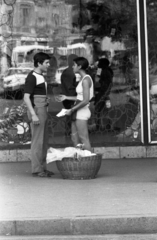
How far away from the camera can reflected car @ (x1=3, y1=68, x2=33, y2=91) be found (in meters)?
13.1

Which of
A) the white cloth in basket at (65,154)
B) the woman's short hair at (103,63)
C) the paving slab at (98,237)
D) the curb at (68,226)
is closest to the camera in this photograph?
the paving slab at (98,237)

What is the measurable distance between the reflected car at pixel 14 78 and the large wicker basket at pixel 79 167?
3.17 meters

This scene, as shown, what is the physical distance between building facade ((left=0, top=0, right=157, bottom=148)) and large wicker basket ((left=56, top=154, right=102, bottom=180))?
112 inches

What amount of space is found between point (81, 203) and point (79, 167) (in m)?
1.91

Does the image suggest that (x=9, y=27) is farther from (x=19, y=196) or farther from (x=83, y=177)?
(x=19, y=196)

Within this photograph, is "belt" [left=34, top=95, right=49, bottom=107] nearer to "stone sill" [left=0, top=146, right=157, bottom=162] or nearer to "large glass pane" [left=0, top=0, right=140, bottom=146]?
"large glass pane" [left=0, top=0, right=140, bottom=146]

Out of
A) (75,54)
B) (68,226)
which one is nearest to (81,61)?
(75,54)

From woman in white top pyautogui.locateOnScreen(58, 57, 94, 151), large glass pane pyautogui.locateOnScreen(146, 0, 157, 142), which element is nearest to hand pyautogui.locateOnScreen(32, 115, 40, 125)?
woman in white top pyautogui.locateOnScreen(58, 57, 94, 151)

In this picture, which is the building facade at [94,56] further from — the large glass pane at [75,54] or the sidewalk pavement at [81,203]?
the sidewalk pavement at [81,203]

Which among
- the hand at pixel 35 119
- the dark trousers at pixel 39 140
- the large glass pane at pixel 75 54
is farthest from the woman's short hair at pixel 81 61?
the large glass pane at pixel 75 54

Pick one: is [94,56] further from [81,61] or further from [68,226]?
[68,226]

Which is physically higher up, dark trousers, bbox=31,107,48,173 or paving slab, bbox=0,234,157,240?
dark trousers, bbox=31,107,48,173

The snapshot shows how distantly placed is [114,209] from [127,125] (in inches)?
216

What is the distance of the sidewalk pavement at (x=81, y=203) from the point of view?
741 cm
